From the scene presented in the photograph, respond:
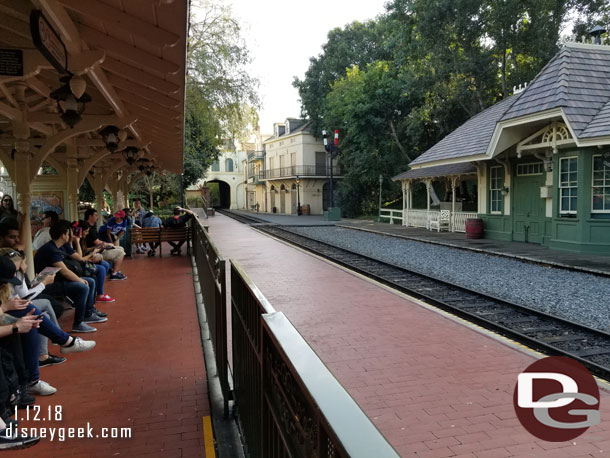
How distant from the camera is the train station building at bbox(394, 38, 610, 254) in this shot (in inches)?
528

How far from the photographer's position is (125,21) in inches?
122

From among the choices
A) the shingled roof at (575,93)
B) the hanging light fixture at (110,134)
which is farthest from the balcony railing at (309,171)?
the hanging light fixture at (110,134)

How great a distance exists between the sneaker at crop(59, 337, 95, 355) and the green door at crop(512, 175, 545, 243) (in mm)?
14990

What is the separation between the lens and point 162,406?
3.62 meters

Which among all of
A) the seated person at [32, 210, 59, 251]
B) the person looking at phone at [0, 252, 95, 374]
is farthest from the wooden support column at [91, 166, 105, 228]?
the person looking at phone at [0, 252, 95, 374]

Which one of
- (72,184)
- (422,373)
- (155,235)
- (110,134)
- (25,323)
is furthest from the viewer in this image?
(155,235)

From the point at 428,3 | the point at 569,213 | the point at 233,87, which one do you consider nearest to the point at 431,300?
the point at 569,213

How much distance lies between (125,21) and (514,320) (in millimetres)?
6402

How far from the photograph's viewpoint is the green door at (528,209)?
15891 mm

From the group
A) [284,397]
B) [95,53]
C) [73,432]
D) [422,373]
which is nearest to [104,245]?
[95,53]

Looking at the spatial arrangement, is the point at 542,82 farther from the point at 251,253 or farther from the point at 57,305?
the point at 57,305

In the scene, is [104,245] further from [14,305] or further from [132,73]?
[14,305]

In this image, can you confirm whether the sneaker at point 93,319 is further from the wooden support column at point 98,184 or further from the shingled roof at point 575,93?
the shingled roof at point 575,93

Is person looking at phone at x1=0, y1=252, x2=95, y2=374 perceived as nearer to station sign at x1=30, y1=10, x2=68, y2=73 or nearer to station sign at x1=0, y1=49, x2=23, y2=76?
station sign at x1=0, y1=49, x2=23, y2=76
